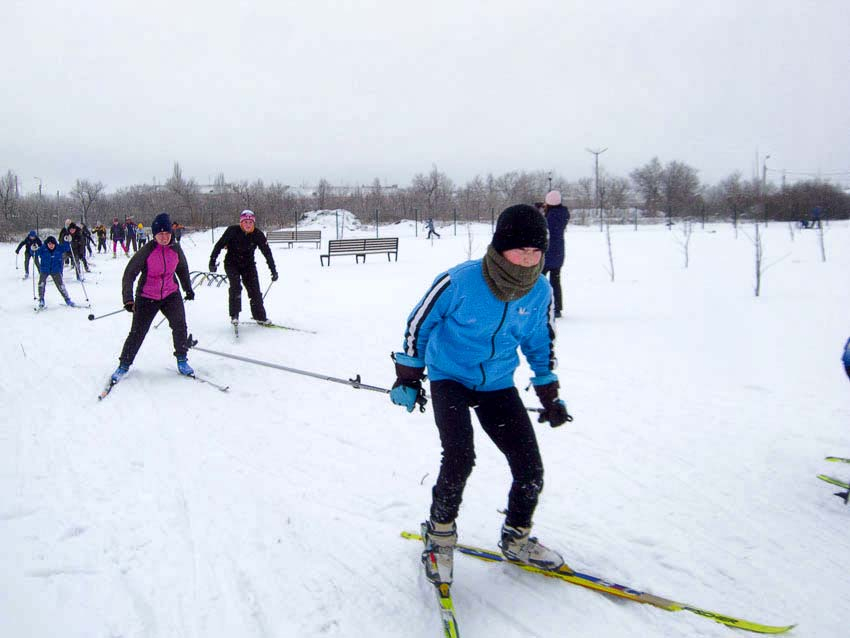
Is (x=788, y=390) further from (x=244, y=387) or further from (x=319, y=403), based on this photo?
(x=244, y=387)

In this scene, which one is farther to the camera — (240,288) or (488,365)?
(240,288)

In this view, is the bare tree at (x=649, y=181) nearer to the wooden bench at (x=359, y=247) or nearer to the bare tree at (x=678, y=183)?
the bare tree at (x=678, y=183)

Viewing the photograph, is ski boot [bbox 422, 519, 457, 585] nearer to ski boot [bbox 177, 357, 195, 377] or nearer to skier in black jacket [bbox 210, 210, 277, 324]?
ski boot [bbox 177, 357, 195, 377]

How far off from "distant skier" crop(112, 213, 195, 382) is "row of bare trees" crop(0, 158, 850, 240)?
140ft

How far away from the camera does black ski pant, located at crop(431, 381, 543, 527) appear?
261 cm

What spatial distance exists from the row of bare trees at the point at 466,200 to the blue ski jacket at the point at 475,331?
147ft

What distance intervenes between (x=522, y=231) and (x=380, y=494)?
215cm

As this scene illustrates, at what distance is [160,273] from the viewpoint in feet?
20.7

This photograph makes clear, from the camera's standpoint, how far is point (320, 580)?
9.25 feet

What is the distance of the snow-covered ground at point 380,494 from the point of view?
2609mm

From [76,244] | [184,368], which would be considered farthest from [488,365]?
[76,244]

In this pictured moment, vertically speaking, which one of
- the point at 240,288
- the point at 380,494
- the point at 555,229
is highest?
the point at 555,229

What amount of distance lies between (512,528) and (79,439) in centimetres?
387

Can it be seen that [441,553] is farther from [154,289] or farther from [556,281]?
[556,281]
